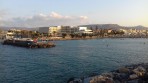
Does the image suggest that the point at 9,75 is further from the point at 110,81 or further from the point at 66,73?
the point at 110,81

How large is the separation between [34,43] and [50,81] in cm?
6131

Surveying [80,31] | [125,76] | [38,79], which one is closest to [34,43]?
[38,79]

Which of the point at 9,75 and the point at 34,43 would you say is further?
the point at 34,43

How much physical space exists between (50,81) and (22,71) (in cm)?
812

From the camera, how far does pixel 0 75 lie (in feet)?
106

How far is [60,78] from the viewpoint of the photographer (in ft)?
98.5

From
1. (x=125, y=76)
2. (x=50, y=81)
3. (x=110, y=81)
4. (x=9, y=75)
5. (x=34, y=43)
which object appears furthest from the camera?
(x=34, y=43)

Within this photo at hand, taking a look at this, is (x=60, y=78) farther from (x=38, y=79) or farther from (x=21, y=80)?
(x=21, y=80)

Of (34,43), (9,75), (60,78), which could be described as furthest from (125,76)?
(34,43)

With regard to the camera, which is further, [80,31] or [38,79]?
[80,31]

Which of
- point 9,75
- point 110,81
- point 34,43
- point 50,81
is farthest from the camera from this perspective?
point 34,43

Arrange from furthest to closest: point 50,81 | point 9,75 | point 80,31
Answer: point 80,31, point 9,75, point 50,81

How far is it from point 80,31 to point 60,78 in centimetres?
15924

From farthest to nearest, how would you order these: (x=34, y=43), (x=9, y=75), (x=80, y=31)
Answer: (x=80, y=31)
(x=34, y=43)
(x=9, y=75)
